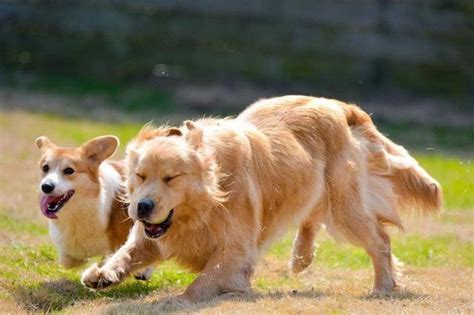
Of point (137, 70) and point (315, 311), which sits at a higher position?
point (315, 311)

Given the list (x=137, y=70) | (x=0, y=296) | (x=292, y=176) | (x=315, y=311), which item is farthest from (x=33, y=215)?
(x=137, y=70)

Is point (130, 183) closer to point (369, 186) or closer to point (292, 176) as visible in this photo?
point (292, 176)

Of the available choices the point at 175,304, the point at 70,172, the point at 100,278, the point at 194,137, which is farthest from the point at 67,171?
the point at 175,304

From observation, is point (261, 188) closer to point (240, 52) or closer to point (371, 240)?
point (371, 240)

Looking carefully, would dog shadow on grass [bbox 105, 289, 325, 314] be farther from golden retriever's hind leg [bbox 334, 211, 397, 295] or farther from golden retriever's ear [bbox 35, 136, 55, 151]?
golden retriever's ear [bbox 35, 136, 55, 151]

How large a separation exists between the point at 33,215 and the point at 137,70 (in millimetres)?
11869

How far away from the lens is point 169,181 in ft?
23.7

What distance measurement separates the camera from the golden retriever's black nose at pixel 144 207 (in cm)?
709

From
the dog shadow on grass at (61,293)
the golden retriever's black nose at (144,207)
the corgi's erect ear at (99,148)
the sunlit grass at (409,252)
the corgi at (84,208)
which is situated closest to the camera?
the golden retriever's black nose at (144,207)

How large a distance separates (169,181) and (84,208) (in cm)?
178

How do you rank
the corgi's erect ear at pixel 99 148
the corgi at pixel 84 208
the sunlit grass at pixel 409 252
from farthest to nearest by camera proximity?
the sunlit grass at pixel 409 252, the corgi's erect ear at pixel 99 148, the corgi at pixel 84 208

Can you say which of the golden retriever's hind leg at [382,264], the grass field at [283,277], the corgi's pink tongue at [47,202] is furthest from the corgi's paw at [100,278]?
the golden retriever's hind leg at [382,264]

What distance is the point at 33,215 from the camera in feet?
37.2

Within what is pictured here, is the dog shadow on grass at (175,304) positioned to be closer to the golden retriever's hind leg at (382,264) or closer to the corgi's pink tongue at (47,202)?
the golden retriever's hind leg at (382,264)
